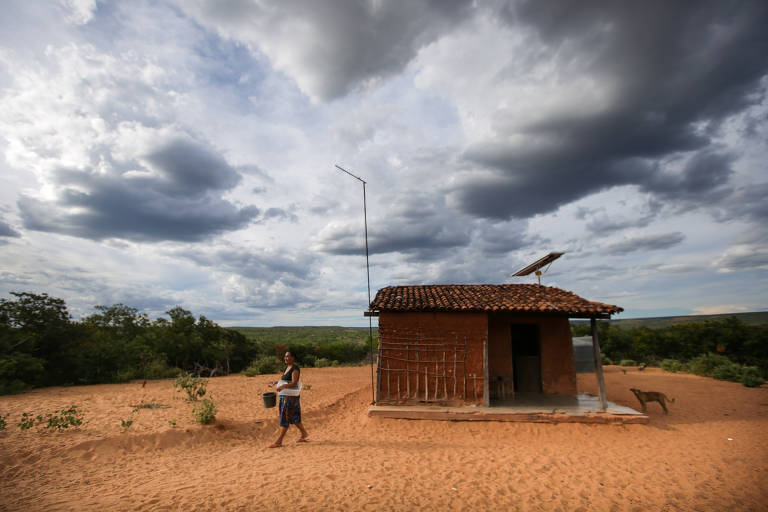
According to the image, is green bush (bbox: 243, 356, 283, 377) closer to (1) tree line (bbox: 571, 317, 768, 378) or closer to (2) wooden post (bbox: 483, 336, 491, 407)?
(2) wooden post (bbox: 483, 336, 491, 407)

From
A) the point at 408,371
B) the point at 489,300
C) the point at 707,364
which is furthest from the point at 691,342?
the point at 408,371

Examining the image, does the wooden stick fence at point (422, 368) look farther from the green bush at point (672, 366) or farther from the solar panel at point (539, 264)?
the green bush at point (672, 366)

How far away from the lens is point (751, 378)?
14.2 metres

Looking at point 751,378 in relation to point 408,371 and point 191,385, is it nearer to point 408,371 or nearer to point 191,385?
point 408,371

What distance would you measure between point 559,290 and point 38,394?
17153mm

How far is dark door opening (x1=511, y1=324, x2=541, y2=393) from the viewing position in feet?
36.4

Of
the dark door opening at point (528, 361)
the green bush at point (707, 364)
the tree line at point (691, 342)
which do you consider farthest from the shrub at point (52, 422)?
the tree line at point (691, 342)

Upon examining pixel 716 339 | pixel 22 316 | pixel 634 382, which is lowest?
pixel 634 382

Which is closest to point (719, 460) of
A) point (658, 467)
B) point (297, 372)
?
point (658, 467)

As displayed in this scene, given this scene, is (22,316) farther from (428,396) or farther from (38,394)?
(428,396)

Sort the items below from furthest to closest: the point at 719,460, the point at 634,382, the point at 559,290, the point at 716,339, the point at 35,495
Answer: the point at 716,339 → the point at 634,382 → the point at 559,290 → the point at 719,460 → the point at 35,495

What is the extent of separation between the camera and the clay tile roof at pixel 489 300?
920 cm

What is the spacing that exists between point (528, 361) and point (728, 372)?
11.3m

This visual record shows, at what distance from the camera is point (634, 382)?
1499cm
